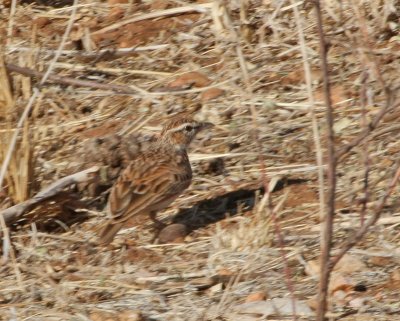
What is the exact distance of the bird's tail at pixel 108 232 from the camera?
659 cm

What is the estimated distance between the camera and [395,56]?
8.45 metres

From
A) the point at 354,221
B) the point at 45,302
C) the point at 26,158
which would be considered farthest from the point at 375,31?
the point at 45,302

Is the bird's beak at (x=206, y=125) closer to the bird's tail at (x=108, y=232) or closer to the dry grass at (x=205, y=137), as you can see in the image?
the dry grass at (x=205, y=137)

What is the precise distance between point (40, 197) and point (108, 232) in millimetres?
535

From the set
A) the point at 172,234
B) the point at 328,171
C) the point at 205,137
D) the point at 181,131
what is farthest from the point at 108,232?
the point at 328,171

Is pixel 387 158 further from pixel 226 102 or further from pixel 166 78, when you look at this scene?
pixel 166 78

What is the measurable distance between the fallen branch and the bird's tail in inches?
18.7

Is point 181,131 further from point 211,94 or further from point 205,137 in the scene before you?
point 211,94

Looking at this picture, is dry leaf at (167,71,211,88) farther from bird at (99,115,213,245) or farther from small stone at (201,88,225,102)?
bird at (99,115,213,245)

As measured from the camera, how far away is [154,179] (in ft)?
23.1

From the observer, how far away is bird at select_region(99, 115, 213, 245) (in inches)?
266

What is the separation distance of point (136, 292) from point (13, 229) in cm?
121

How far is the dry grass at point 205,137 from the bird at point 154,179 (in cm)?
18

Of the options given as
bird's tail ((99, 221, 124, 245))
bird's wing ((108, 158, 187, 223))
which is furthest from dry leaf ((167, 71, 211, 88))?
bird's tail ((99, 221, 124, 245))
